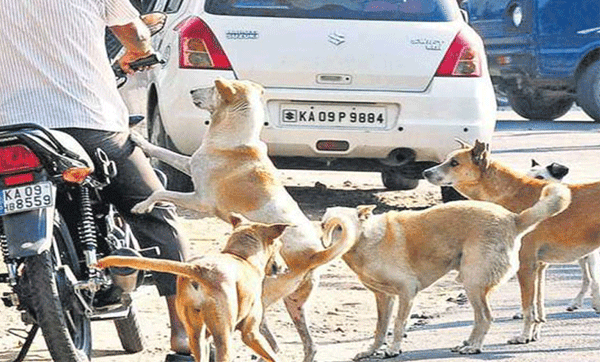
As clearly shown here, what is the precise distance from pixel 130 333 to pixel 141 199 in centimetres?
91

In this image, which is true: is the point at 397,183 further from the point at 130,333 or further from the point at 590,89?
the point at 590,89

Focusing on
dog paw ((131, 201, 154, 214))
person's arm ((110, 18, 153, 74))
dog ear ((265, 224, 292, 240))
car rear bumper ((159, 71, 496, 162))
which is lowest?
car rear bumper ((159, 71, 496, 162))

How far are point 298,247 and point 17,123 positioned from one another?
145 cm

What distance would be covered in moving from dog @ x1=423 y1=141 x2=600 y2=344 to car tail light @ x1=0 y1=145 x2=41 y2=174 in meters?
2.77

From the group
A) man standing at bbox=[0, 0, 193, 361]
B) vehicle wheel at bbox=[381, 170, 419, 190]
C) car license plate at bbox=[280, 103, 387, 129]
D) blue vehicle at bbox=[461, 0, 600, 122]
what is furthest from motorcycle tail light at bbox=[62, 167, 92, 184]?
blue vehicle at bbox=[461, 0, 600, 122]

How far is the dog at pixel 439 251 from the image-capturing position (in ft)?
23.1

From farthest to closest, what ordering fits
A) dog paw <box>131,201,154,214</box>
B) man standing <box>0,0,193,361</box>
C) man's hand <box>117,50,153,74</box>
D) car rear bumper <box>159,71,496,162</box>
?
car rear bumper <box>159,71,496,162</box> → man's hand <box>117,50,153,74</box> → dog paw <box>131,201,154,214</box> → man standing <box>0,0,193,361</box>

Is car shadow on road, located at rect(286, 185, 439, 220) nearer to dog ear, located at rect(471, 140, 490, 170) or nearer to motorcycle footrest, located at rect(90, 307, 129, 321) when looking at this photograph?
dog ear, located at rect(471, 140, 490, 170)

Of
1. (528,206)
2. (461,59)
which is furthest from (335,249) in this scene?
(461,59)

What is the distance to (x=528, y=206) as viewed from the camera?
8039 millimetres

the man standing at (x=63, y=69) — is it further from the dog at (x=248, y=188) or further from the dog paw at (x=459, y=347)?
the dog paw at (x=459, y=347)

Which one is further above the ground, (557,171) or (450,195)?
(557,171)

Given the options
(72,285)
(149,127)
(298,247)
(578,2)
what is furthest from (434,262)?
(578,2)

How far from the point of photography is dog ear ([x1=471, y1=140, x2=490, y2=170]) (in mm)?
8406
